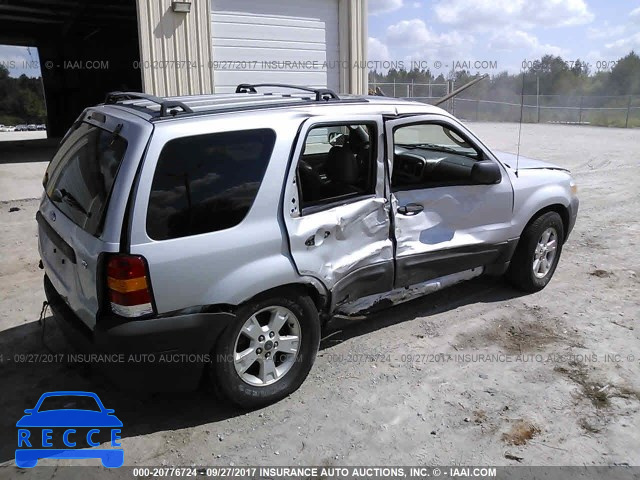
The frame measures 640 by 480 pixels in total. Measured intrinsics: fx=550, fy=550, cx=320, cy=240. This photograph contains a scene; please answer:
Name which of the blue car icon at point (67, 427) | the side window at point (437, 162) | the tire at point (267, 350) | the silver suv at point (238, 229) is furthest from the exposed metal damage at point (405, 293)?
the blue car icon at point (67, 427)

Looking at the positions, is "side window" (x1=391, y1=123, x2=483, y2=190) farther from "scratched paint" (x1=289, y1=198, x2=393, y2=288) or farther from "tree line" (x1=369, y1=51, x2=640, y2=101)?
"tree line" (x1=369, y1=51, x2=640, y2=101)

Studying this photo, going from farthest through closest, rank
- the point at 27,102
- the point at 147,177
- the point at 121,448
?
the point at 27,102 < the point at 121,448 < the point at 147,177

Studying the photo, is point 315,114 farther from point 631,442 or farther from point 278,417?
point 631,442

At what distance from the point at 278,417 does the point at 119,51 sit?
947 inches

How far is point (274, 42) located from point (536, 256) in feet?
23.5

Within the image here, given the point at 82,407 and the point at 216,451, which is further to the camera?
the point at 82,407

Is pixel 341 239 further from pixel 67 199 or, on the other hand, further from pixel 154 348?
pixel 67 199

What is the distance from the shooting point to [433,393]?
3.54 metres

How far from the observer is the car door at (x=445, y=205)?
13.1 ft

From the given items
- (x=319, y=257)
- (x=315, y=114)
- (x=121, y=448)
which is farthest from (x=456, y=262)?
(x=121, y=448)

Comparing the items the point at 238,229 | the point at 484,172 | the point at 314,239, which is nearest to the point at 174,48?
the point at 484,172

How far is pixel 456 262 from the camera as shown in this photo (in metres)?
4.36

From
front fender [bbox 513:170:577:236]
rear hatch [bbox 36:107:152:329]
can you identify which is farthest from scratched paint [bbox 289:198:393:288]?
front fender [bbox 513:170:577:236]

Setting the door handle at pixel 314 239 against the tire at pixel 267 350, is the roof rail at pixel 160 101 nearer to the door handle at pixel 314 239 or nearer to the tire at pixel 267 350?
the door handle at pixel 314 239
